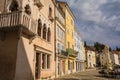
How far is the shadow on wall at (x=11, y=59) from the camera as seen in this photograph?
1252cm

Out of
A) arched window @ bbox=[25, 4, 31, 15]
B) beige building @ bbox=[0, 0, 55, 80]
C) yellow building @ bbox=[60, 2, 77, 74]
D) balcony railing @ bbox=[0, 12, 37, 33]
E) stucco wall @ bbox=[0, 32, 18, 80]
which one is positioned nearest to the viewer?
balcony railing @ bbox=[0, 12, 37, 33]

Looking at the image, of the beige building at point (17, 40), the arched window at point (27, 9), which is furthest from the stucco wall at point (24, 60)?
the arched window at point (27, 9)

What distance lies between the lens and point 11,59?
12734mm

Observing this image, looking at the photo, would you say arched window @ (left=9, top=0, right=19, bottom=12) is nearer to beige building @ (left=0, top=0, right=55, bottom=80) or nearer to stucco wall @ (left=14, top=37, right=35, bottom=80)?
beige building @ (left=0, top=0, right=55, bottom=80)

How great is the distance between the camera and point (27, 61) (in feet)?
47.4

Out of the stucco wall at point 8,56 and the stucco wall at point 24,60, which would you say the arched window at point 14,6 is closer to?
the stucco wall at point 8,56

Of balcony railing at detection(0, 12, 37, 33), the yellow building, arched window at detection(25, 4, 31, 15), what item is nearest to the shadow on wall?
balcony railing at detection(0, 12, 37, 33)

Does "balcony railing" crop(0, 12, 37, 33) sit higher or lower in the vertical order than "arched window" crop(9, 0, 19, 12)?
lower

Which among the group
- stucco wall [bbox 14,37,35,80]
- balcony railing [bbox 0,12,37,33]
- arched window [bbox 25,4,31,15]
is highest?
arched window [bbox 25,4,31,15]

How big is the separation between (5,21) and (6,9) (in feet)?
4.11

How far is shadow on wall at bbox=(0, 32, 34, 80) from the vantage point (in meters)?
12.5

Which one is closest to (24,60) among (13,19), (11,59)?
(11,59)

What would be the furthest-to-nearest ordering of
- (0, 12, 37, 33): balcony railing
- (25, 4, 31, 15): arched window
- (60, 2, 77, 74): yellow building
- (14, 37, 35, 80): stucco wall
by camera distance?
(60, 2, 77, 74): yellow building
(25, 4, 31, 15): arched window
(14, 37, 35, 80): stucco wall
(0, 12, 37, 33): balcony railing

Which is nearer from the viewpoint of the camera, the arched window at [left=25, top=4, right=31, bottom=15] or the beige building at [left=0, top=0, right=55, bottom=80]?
the beige building at [left=0, top=0, right=55, bottom=80]
